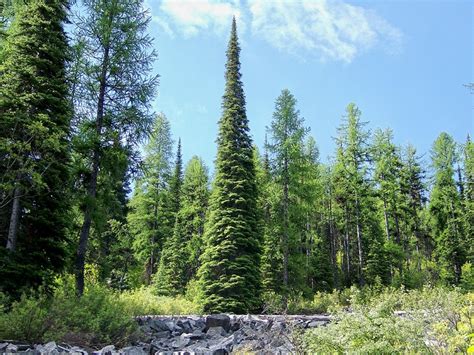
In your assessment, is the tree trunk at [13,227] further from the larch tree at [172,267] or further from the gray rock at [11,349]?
the larch tree at [172,267]

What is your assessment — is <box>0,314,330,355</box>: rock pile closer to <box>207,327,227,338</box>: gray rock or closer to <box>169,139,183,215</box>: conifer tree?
<box>207,327,227,338</box>: gray rock

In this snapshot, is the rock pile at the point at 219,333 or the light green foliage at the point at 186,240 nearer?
the rock pile at the point at 219,333

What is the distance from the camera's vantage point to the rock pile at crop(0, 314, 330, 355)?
752 cm

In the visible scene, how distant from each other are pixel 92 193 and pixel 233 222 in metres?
10.2

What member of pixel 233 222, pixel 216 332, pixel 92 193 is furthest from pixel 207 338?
pixel 233 222

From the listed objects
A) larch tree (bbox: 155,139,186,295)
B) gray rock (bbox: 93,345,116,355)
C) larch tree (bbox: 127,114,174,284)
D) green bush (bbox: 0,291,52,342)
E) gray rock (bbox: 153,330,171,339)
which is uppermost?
larch tree (bbox: 127,114,174,284)

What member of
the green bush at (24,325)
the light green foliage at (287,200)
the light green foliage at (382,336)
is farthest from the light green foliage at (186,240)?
the light green foliage at (382,336)

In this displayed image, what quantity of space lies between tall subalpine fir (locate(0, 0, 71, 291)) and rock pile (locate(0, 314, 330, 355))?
11.5 ft

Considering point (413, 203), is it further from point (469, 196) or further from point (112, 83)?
point (112, 83)

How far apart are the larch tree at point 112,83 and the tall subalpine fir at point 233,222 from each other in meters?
9.07

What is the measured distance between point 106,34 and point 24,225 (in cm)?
651

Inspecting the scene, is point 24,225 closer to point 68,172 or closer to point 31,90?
point 68,172

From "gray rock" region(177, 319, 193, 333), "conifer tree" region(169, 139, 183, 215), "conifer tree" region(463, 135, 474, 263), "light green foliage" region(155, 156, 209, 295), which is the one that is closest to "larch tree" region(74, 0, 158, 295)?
"gray rock" region(177, 319, 193, 333)

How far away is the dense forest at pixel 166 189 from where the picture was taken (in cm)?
1202
